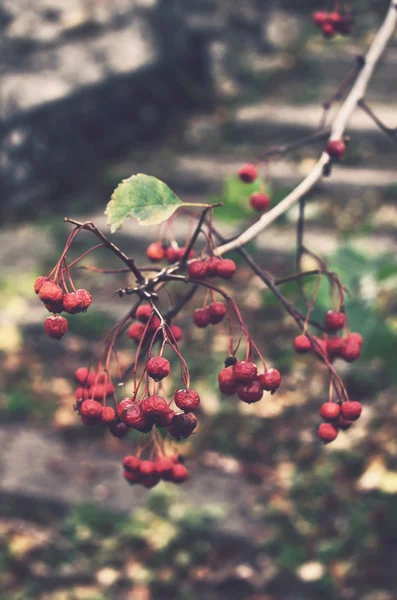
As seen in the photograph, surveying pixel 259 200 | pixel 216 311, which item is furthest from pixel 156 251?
pixel 259 200

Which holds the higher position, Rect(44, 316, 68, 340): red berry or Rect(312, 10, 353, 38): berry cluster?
Rect(312, 10, 353, 38): berry cluster

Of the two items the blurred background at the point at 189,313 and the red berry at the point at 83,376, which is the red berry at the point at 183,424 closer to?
the red berry at the point at 83,376

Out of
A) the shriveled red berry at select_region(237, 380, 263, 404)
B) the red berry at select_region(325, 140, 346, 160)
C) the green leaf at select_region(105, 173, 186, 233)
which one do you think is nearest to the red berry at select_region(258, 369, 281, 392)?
the shriveled red berry at select_region(237, 380, 263, 404)

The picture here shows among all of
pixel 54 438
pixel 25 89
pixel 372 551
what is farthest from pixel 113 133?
pixel 372 551

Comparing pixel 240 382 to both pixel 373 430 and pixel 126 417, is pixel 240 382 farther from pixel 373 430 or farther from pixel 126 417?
pixel 373 430

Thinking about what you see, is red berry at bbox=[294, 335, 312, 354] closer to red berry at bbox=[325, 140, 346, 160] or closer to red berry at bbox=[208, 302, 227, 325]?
red berry at bbox=[208, 302, 227, 325]

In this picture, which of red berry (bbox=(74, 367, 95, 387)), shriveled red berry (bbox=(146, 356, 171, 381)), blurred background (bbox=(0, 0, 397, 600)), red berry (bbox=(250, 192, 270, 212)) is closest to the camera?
shriveled red berry (bbox=(146, 356, 171, 381))

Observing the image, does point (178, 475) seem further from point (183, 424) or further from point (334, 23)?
point (334, 23)
